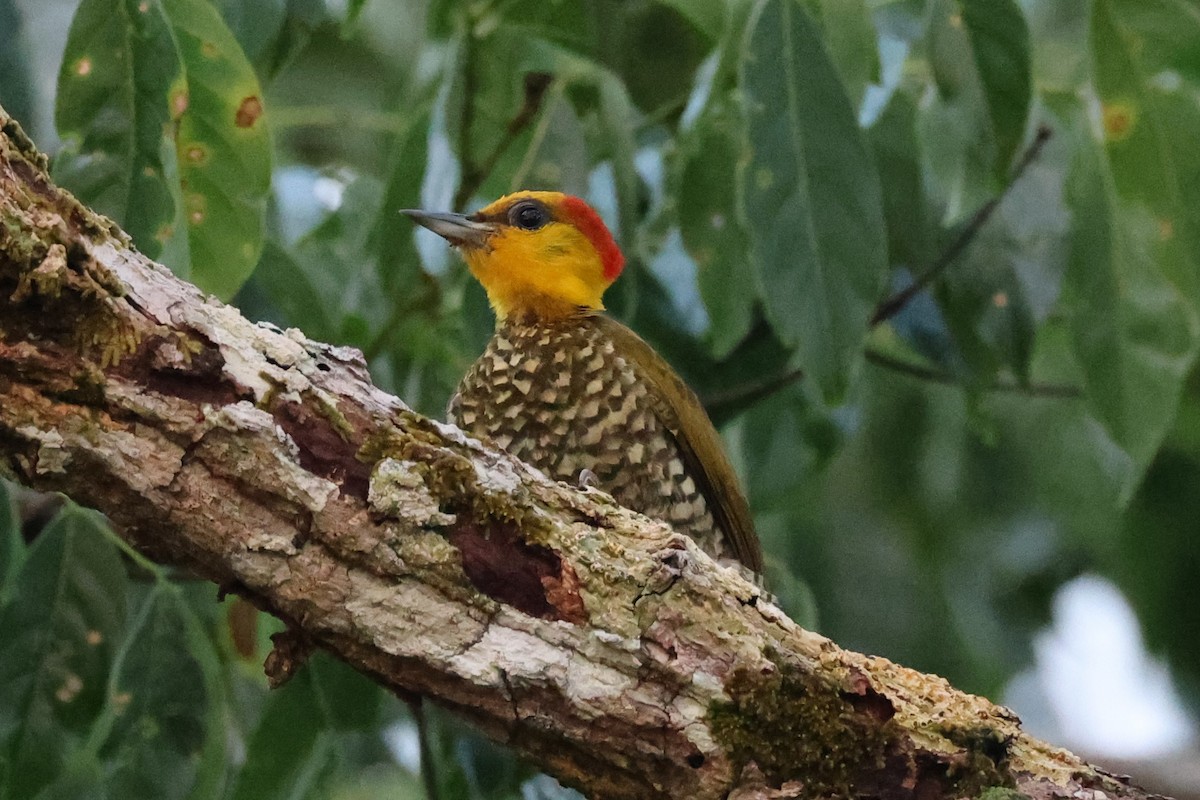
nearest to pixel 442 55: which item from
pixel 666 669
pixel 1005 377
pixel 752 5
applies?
pixel 752 5

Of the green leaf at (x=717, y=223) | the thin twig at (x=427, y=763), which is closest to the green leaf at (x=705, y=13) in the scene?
the green leaf at (x=717, y=223)

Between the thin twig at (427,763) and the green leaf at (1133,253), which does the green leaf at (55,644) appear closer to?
the thin twig at (427,763)

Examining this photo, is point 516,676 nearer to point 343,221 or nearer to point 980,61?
point 980,61

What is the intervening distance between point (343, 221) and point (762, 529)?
4.40 ft

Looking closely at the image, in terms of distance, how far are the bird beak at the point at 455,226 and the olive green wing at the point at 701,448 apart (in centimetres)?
40

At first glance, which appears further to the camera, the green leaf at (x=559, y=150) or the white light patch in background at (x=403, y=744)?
the white light patch in background at (x=403, y=744)

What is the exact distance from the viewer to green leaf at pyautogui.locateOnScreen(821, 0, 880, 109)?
250cm

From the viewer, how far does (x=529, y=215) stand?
11.0ft

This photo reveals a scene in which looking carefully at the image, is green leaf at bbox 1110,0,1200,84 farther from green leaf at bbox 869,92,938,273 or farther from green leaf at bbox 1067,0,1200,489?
green leaf at bbox 869,92,938,273

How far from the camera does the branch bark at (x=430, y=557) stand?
1.73 meters

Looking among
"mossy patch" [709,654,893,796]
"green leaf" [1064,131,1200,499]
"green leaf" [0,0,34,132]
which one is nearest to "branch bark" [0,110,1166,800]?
"mossy patch" [709,654,893,796]

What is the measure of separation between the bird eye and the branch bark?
1477mm

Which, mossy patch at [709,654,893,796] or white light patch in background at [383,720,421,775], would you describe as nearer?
mossy patch at [709,654,893,796]

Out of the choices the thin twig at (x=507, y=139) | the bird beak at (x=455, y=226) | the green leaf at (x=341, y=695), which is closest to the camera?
the green leaf at (x=341, y=695)
